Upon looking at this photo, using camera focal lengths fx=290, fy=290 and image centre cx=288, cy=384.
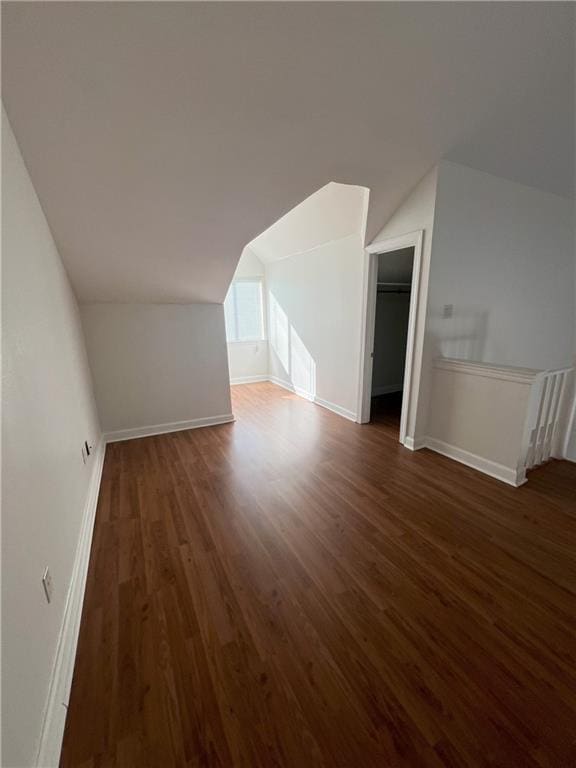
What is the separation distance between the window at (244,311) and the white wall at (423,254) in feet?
10.6

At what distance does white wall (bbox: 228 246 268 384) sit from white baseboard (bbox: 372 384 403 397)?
2.34 meters

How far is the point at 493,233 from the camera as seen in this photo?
2.87 metres

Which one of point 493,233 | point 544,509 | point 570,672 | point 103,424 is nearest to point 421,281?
point 493,233

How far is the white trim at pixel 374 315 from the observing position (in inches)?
107

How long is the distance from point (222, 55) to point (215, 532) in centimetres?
265

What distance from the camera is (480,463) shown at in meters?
2.63

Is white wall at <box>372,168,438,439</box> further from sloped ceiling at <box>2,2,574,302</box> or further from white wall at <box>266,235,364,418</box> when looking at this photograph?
white wall at <box>266,235,364,418</box>

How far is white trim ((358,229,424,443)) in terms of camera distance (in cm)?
272

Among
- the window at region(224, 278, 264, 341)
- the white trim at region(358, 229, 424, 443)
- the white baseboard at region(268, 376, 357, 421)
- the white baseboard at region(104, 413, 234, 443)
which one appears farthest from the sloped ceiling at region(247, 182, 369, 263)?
the white baseboard at region(104, 413, 234, 443)

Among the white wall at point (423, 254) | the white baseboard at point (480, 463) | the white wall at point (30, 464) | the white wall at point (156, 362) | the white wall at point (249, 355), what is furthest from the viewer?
the white wall at point (249, 355)

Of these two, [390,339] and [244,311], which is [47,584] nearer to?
[390,339]

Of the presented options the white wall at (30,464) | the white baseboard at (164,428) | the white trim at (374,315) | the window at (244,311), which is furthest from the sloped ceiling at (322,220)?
the white baseboard at (164,428)

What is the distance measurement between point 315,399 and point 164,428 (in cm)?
225

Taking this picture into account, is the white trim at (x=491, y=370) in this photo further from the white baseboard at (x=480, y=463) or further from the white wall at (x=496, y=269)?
the white baseboard at (x=480, y=463)
